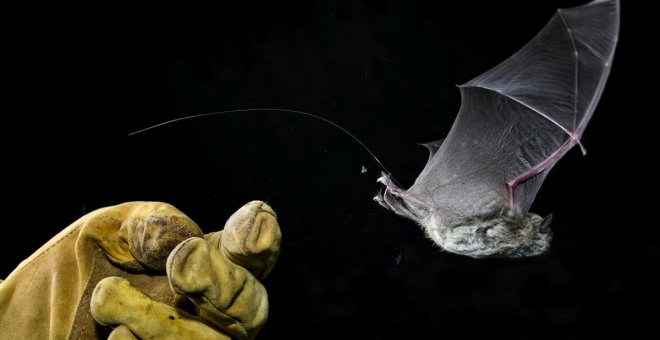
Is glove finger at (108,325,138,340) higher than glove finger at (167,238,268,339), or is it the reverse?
glove finger at (167,238,268,339)

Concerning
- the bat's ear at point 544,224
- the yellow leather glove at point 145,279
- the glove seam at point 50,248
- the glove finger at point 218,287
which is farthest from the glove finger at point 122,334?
the bat's ear at point 544,224

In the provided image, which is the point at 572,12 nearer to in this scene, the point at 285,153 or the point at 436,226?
the point at 436,226

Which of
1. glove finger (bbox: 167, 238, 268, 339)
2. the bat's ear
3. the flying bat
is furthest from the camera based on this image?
the bat's ear

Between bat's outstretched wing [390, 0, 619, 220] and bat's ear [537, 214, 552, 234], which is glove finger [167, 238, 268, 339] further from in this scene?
bat's ear [537, 214, 552, 234]

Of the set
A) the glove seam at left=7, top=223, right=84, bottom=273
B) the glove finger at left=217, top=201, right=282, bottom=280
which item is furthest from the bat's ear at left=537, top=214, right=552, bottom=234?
the glove seam at left=7, top=223, right=84, bottom=273

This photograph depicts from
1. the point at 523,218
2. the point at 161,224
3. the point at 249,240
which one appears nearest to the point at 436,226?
the point at 523,218

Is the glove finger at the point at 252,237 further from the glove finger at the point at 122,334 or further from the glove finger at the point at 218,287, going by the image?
the glove finger at the point at 122,334
